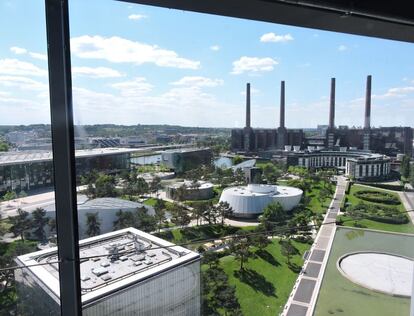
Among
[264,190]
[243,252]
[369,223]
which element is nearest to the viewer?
[369,223]

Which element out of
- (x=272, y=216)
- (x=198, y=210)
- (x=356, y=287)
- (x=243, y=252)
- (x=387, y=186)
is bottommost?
(x=356, y=287)

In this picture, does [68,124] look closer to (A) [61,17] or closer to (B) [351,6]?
(A) [61,17]

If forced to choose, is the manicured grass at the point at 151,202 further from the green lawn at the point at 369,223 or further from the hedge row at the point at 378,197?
the hedge row at the point at 378,197

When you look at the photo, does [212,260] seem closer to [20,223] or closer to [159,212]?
[159,212]

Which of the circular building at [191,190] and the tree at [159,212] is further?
the circular building at [191,190]

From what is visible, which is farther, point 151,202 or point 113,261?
point 151,202

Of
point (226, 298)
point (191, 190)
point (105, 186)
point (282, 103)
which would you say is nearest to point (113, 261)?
point (105, 186)

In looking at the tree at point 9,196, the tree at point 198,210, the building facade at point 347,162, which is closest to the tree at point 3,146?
the tree at point 9,196

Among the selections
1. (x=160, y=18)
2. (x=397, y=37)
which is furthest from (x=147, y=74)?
(x=397, y=37)
